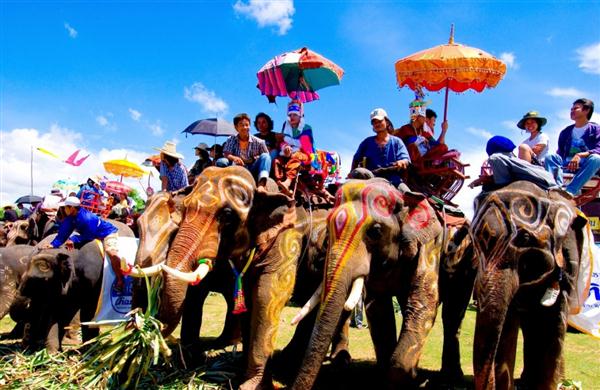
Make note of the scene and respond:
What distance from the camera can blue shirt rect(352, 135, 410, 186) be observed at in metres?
7.39

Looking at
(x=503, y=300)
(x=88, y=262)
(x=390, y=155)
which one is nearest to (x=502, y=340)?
(x=503, y=300)

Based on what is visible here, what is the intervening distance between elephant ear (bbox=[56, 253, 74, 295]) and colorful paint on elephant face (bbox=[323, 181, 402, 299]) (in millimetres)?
4063

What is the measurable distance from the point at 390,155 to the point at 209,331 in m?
5.42

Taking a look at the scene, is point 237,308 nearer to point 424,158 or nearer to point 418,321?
point 418,321

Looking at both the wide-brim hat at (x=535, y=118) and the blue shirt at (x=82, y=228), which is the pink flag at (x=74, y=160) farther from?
the wide-brim hat at (x=535, y=118)

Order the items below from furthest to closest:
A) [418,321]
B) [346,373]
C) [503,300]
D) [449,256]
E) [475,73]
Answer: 1. [475,73]
2. [346,373]
3. [449,256]
4. [418,321]
5. [503,300]

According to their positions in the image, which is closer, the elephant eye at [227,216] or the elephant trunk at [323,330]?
the elephant trunk at [323,330]

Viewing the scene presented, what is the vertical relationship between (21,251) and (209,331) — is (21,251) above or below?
above

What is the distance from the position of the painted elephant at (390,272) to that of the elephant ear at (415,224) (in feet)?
0.04

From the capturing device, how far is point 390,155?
7.46 m

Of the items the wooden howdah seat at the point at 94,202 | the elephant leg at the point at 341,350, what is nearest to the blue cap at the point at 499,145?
the elephant leg at the point at 341,350

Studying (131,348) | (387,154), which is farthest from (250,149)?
(131,348)

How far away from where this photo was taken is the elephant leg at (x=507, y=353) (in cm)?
470

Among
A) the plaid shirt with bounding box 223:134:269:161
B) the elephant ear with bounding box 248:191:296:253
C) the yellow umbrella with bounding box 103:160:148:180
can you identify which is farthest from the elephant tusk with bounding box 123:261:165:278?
the yellow umbrella with bounding box 103:160:148:180
